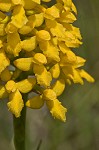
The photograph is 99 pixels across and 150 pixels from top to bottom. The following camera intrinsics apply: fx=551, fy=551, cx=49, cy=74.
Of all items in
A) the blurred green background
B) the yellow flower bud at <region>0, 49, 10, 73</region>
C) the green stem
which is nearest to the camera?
the yellow flower bud at <region>0, 49, 10, 73</region>

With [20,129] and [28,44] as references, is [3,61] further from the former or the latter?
[20,129]

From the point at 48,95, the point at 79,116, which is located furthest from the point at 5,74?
the point at 79,116

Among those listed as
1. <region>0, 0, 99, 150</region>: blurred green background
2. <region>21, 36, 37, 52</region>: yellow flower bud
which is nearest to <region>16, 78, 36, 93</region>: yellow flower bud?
<region>21, 36, 37, 52</region>: yellow flower bud

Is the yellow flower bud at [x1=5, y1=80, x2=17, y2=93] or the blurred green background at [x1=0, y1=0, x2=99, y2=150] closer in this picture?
the yellow flower bud at [x1=5, y1=80, x2=17, y2=93]

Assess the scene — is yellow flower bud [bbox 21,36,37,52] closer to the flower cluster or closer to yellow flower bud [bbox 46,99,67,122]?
the flower cluster

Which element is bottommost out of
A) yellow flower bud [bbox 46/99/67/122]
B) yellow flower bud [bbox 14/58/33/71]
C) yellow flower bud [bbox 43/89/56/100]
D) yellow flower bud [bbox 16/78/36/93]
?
yellow flower bud [bbox 46/99/67/122]

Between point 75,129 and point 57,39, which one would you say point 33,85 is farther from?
point 75,129

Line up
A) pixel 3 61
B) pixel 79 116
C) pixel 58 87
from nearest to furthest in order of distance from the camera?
1. pixel 3 61
2. pixel 58 87
3. pixel 79 116
